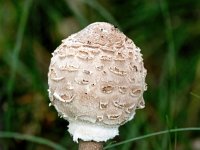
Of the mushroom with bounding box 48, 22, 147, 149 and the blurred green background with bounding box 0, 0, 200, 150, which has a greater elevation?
the blurred green background with bounding box 0, 0, 200, 150

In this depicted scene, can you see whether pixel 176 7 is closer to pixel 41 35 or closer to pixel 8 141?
pixel 41 35

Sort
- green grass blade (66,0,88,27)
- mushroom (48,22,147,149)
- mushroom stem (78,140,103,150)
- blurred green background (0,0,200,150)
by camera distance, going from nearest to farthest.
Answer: mushroom (48,22,147,149)
mushroom stem (78,140,103,150)
blurred green background (0,0,200,150)
green grass blade (66,0,88,27)

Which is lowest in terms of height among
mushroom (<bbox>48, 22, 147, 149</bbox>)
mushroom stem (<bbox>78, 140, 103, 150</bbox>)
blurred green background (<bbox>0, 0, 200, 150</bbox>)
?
mushroom stem (<bbox>78, 140, 103, 150</bbox>)

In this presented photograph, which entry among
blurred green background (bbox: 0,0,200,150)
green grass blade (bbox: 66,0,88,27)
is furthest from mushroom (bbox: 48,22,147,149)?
green grass blade (bbox: 66,0,88,27)

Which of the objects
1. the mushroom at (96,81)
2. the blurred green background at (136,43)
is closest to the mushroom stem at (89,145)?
the mushroom at (96,81)

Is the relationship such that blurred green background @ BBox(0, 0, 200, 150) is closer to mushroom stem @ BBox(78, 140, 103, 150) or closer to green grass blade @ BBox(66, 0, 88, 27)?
green grass blade @ BBox(66, 0, 88, 27)

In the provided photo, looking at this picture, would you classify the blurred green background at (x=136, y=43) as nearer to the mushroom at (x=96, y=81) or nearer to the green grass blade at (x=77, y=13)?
the green grass blade at (x=77, y=13)
